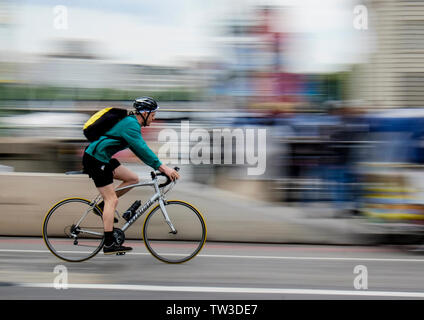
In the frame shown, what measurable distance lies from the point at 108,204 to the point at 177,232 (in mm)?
795

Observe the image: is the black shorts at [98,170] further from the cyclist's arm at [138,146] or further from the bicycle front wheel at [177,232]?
the bicycle front wheel at [177,232]

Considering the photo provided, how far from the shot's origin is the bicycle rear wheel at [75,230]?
6.21 m

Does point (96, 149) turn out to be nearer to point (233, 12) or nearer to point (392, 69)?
point (233, 12)

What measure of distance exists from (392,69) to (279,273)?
738cm

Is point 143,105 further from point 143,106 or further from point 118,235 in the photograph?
point 118,235

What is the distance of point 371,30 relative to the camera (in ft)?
38.7

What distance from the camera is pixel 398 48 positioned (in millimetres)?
11914

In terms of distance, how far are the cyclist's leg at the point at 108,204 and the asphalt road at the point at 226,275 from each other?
0.45 meters

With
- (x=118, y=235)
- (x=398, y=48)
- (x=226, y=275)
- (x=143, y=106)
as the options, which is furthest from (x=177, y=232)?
(x=398, y=48)

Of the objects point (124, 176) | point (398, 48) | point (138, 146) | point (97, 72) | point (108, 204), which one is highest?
point (398, 48)

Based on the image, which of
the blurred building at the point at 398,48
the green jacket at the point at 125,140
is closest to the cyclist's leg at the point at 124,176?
the green jacket at the point at 125,140

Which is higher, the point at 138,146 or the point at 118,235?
the point at 138,146

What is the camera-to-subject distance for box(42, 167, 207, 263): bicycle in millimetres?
6203

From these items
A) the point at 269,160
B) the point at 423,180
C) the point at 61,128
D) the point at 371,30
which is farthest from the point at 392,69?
the point at 61,128
